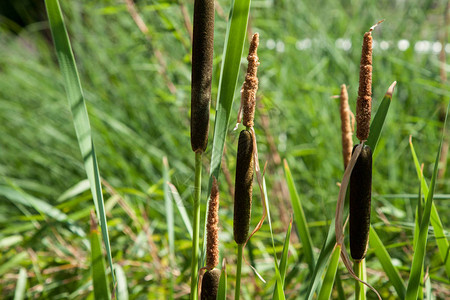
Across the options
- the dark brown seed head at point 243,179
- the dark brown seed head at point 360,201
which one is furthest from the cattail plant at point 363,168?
the dark brown seed head at point 243,179

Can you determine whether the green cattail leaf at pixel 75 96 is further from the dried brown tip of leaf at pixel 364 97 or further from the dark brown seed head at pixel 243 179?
the dried brown tip of leaf at pixel 364 97

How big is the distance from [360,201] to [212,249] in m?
0.17

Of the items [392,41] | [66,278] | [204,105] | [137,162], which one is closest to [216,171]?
[204,105]

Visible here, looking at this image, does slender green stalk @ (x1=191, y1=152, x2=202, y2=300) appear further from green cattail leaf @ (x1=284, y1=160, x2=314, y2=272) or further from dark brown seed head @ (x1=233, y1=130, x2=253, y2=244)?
green cattail leaf @ (x1=284, y1=160, x2=314, y2=272)

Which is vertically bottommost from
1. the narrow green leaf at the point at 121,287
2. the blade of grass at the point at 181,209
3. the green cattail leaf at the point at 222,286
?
the narrow green leaf at the point at 121,287

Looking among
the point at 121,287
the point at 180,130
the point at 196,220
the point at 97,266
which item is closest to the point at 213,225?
the point at 196,220

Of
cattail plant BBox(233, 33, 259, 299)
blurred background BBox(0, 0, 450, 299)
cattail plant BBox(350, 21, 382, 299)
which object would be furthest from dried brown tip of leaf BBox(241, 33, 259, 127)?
blurred background BBox(0, 0, 450, 299)

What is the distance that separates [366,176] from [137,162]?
1702 millimetres

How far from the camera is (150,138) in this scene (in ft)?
7.07

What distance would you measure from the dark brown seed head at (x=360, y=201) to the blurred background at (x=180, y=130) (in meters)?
0.49

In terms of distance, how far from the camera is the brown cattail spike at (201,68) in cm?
54

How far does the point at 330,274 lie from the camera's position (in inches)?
22.5

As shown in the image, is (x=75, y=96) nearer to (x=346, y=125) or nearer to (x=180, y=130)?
(x=346, y=125)

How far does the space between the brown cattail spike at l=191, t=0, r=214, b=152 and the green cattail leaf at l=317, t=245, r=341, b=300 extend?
18cm
